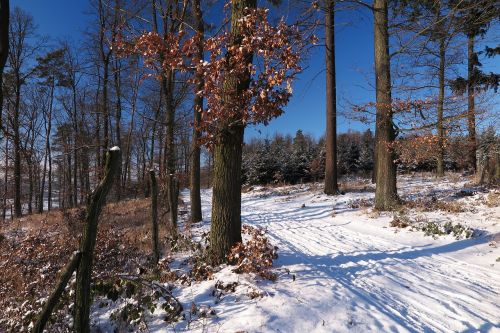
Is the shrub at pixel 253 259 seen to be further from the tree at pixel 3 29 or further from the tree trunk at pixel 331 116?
the tree trunk at pixel 331 116

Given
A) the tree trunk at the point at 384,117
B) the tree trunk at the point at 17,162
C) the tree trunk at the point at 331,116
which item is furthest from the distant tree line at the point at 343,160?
the tree trunk at the point at 17,162

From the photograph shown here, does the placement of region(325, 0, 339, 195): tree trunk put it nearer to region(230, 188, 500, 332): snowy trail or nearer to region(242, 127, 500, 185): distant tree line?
region(242, 127, 500, 185): distant tree line

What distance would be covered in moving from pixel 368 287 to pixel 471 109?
861 centimetres

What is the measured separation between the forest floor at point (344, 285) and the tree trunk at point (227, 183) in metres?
0.43

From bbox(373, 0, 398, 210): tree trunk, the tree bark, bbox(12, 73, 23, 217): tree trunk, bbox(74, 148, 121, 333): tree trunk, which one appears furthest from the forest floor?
bbox(12, 73, 23, 217): tree trunk

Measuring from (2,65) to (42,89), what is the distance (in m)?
22.8

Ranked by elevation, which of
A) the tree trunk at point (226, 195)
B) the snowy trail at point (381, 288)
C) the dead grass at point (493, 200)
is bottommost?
the snowy trail at point (381, 288)

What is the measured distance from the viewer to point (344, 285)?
457 cm

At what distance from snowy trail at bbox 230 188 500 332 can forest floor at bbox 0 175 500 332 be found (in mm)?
14

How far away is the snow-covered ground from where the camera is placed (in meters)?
3.58

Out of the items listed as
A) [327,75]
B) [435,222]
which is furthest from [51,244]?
[327,75]

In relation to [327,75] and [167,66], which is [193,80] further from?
[327,75]

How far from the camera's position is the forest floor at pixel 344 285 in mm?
3631

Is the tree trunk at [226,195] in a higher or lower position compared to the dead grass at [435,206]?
higher
